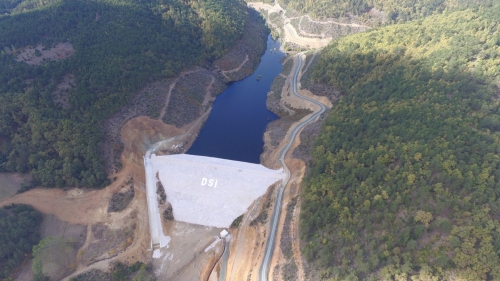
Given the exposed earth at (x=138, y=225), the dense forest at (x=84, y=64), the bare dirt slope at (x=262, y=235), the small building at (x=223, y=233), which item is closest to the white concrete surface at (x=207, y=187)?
the small building at (x=223, y=233)

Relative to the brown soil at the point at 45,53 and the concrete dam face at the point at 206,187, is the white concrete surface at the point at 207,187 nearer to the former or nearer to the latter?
the concrete dam face at the point at 206,187

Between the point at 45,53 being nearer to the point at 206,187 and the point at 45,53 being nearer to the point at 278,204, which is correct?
the point at 206,187

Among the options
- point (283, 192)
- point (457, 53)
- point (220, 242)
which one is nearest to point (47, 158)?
point (220, 242)

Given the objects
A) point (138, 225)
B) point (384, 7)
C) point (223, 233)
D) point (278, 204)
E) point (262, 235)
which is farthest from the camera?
point (384, 7)

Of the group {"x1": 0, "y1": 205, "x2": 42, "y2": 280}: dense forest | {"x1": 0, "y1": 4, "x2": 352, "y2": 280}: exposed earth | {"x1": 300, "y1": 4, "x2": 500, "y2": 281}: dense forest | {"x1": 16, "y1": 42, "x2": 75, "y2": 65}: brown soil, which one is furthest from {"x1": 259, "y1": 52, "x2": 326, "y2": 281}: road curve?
{"x1": 16, "y1": 42, "x2": 75, "y2": 65}: brown soil

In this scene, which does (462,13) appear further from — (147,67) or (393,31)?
(147,67)

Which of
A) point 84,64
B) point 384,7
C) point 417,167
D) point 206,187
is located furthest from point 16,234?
point 384,7
